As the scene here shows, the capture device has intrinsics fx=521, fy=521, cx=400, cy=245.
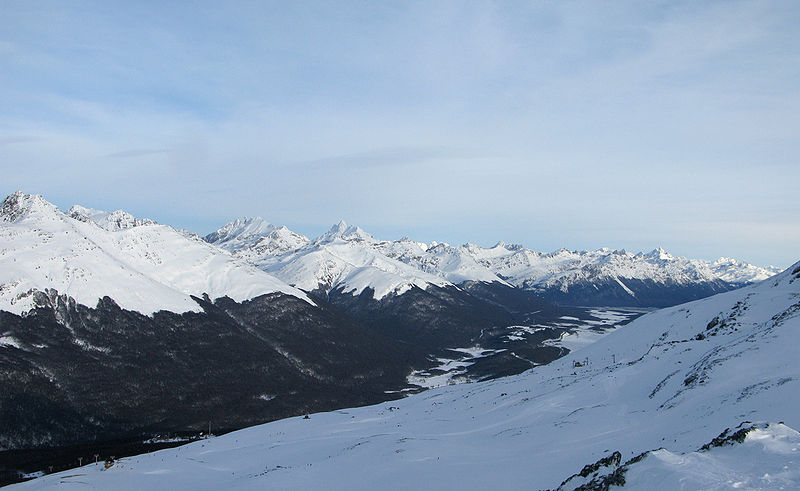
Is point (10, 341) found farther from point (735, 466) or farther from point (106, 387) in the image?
point (735, 466)

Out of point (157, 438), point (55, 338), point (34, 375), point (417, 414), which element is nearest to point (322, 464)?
point (417, 414)

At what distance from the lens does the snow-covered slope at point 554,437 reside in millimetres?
26844

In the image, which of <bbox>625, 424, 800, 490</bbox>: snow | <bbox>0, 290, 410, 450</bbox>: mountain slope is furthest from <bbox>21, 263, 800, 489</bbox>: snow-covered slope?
<bbox>0, 290, 410, 450</bbox>: mountain slope

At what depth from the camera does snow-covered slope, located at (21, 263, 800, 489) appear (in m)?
26.8

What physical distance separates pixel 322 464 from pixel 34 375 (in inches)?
5441

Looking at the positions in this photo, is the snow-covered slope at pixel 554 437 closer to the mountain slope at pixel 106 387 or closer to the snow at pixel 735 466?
the snow at pixel 735 466

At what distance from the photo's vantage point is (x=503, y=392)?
3214 inches

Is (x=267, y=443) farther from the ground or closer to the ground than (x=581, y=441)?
closer to the ground

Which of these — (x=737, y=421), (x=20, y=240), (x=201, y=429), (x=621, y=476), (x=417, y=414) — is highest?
(x=20, y=240)

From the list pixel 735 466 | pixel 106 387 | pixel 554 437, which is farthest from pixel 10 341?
pixel 735 466

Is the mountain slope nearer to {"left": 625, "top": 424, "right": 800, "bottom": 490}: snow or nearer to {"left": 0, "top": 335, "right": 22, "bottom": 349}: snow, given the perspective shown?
A: {"left": 0, "top": 335, "right": 22, "bottom": 349}: snow

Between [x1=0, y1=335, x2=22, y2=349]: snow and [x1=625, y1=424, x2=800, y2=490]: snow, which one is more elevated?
[x1=0, y1=335, x2=22, y2=349]: snow

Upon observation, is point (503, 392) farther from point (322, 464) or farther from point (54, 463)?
point (54, 463)

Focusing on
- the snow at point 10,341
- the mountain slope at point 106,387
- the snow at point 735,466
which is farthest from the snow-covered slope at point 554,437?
the snow at point 10,341
